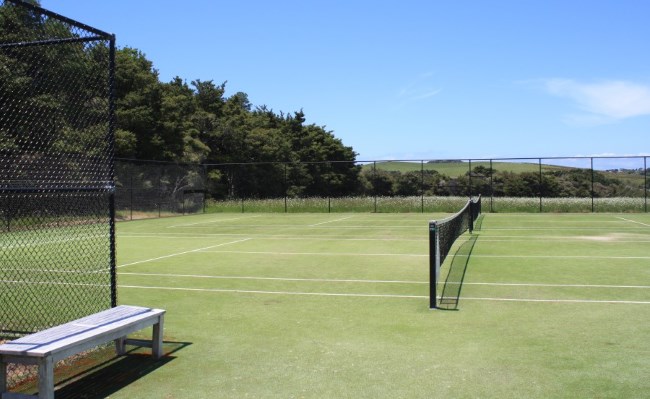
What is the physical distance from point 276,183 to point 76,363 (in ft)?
113

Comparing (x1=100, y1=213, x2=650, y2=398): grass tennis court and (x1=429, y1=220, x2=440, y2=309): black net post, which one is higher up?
(x1=429, y1=220, x2=440, y2=309): black net post

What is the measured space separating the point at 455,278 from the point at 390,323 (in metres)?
3.43

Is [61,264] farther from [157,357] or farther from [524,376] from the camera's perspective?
[524,376]

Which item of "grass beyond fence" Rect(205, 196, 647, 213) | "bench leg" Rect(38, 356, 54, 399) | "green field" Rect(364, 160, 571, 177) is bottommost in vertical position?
"bench leg" Rect(38, 356, 54, 399)

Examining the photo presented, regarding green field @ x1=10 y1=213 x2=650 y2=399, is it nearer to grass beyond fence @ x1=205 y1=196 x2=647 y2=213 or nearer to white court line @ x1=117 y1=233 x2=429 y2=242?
white court line @ x1=117 y1=233 x2=429 y2=242

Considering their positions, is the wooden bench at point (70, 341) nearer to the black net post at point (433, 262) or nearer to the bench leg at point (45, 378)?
the bench leg at point (45, 378)

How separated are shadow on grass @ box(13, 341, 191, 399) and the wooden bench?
0.43 ft

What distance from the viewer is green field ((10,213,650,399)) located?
15.4 feet

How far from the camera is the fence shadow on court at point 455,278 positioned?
25.7ft

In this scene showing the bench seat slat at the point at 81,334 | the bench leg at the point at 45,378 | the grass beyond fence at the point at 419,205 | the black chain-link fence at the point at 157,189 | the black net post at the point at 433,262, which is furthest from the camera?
the grass beyond fence at the point at 419,205

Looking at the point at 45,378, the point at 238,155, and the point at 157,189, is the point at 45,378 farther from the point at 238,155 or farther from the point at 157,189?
the point at 238,155

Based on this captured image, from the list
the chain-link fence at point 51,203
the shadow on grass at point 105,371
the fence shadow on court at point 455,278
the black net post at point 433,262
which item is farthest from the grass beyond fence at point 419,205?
the shadow on grass at point 105,371

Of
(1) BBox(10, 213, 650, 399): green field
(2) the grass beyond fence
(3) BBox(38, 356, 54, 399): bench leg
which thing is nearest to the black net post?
(1) BBox(10, 213, 650, 399): green field

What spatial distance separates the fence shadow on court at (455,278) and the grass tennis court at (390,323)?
16 centimetres
